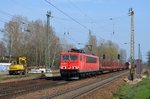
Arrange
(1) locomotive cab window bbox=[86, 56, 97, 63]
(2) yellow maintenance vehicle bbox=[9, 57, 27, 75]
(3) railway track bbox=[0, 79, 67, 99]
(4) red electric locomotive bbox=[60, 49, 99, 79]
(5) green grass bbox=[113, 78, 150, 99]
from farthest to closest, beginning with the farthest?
1. (2) yellow maintenance vehicle bbox=[9, 57, 27, 75]
2. (1) locomotive cab window bbox=[86, 56, 97, 63]
3. (4) red electric locomotive bbox=[60, 49, 99, 79]
4. (3) railway track bbox=[0, 79, 67, 99]
5. (5) green grass bbox=[113, 78, 150, 99]

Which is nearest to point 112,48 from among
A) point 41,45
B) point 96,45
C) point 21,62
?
point 96,45

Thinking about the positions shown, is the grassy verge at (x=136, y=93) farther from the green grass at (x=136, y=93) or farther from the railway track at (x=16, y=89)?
the railway track at (x=16, y=89)

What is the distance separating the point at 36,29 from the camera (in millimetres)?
108000

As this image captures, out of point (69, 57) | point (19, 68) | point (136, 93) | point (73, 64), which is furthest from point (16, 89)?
point (19, 68)

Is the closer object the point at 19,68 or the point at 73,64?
the point at 73,64

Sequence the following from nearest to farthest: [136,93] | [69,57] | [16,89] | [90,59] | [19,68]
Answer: [136,93], [16,89], [69,57], [90,59], [19,68]

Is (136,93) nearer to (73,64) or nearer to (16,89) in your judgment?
(16,89)

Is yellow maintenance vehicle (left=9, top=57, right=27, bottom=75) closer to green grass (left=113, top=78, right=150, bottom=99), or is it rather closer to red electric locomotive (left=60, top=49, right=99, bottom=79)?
red electric locomotive (left=60, top=49, right=99, bottom=79)

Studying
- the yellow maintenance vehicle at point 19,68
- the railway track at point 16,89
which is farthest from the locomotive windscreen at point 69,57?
the yellow maintenance vehicle at point 19,68

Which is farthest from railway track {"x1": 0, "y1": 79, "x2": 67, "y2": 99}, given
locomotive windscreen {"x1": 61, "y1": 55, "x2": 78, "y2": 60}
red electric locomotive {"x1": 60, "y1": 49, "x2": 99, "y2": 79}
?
locomotive windscreen {"x1": 61, "y1": 55, "x2": 78, "y2": 60}

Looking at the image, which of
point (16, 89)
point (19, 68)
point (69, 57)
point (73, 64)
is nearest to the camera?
point (16, 89)

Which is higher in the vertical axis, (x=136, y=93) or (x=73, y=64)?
(x=73, y=64)

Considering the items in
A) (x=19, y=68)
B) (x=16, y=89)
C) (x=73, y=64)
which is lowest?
(x=16, y=89)

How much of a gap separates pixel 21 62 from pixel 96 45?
70641 millimetres
